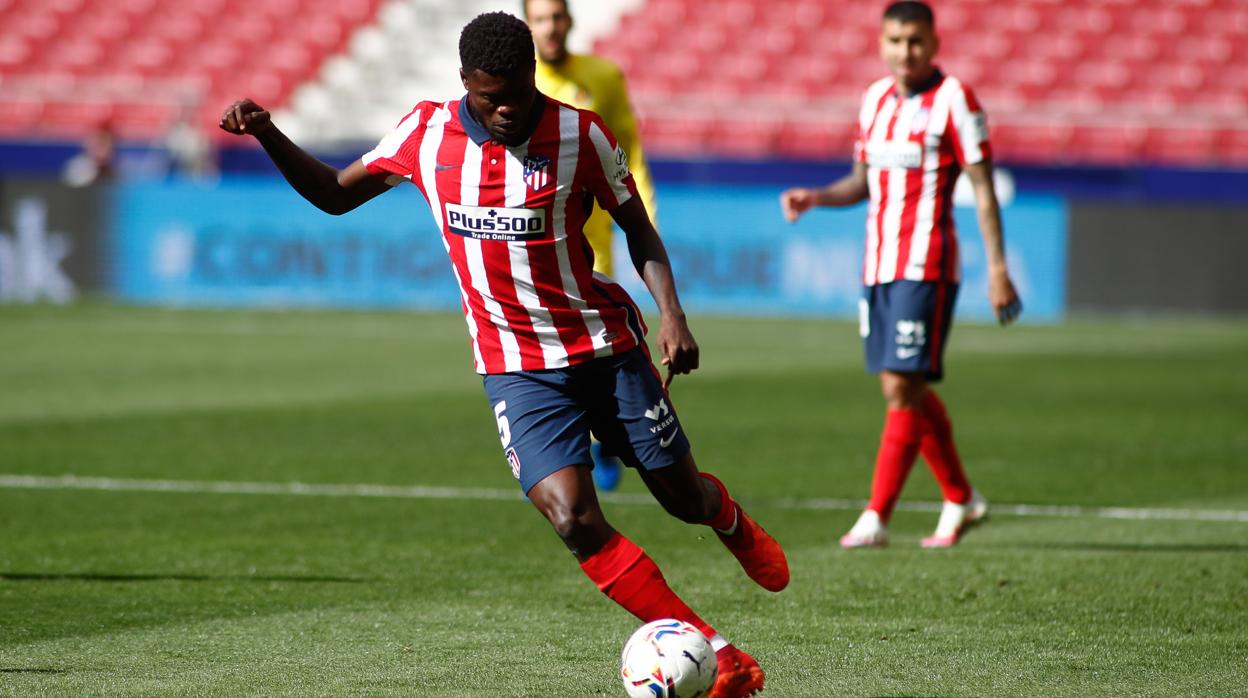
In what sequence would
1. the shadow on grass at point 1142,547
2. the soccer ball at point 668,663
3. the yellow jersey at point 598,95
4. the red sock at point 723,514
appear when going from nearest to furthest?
the soccer ball at point 668,663, the red sock at point 723,514, the shadow on grass at point 1142,547, the yellow jersey at point 598,95

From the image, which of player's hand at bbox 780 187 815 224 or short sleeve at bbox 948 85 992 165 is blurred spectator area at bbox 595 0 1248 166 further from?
player's hand at bbox 780 187 815 224

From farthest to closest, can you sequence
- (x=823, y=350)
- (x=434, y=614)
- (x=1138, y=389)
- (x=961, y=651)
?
(x=823, y=350) → (x=1138, y=389) → (x=434, y=614) → (x=961, y=651)

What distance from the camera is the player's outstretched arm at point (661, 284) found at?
4.46 metres

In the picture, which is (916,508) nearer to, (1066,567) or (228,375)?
(1066,567)

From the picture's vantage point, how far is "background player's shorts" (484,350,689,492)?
456 centimetres

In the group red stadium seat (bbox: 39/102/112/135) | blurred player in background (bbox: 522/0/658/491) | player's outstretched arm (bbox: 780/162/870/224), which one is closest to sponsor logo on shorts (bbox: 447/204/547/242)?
player's outstretched arm (bbox: 780/162/870/224)

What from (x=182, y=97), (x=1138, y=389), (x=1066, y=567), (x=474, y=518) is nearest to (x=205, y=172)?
(x=182, y=97)

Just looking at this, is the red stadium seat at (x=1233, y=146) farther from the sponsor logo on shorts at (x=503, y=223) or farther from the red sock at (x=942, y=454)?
the sponsor logo on shorts at (x=503, y=223)

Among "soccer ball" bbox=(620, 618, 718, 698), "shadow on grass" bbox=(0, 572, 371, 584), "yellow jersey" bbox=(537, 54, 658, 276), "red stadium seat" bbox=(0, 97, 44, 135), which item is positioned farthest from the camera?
"red stadium seat" bbox=(0, 97, 44, 135)

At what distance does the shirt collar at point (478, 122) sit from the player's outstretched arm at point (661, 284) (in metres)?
0.32

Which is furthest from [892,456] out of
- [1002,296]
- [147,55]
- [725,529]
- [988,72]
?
[147,55]

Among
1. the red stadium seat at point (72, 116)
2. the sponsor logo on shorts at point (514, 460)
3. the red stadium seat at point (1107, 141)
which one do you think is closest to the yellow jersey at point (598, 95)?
the sponsor logo on shorts at point (514, 460)

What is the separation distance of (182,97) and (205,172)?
235 cm

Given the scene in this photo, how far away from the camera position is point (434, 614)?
557 cm
